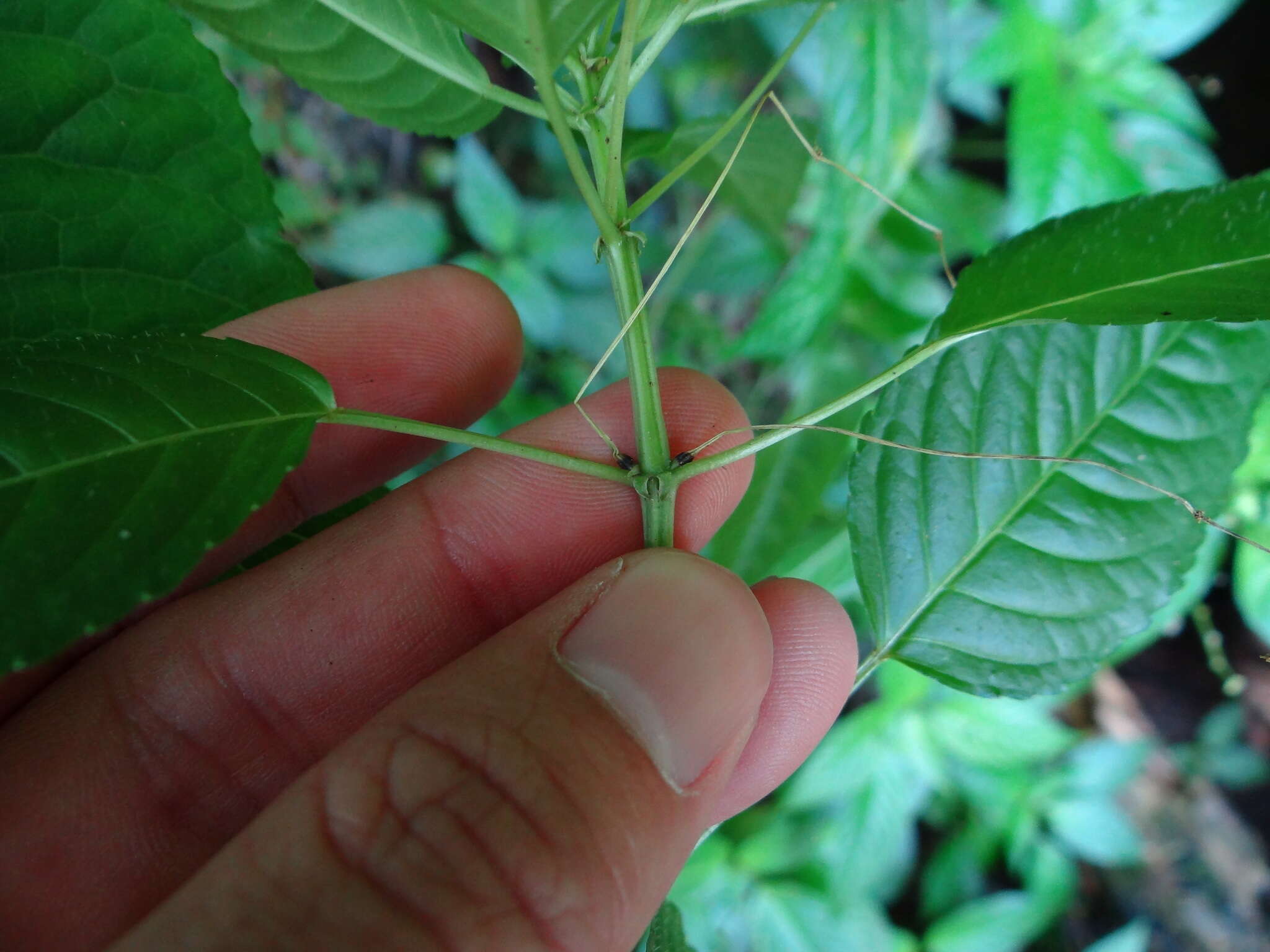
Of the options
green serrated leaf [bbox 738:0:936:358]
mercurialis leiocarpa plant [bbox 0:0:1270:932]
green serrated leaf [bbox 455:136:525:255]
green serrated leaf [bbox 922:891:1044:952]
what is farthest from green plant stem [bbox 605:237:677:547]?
green serrated leaf [bbox 922:891:1044:952]

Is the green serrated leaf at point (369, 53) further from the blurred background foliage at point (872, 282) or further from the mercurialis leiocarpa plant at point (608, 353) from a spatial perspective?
the blurred background foliage at point (872, 282)

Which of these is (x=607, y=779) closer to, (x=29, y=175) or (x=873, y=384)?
(x=873, y=384)

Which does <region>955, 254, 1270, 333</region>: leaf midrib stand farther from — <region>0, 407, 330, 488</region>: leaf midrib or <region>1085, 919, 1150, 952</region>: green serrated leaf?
<region>1085, 919, 1150, 952</region>: green serrated leaf

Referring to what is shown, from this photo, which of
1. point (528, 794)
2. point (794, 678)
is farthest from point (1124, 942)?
point (528, 794)

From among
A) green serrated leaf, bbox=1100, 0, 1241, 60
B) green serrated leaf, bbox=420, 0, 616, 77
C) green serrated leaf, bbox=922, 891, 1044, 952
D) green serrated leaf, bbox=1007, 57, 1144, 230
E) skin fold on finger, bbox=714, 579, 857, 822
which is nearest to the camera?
green serrated leaf, bbox=420, 0, 616, 77

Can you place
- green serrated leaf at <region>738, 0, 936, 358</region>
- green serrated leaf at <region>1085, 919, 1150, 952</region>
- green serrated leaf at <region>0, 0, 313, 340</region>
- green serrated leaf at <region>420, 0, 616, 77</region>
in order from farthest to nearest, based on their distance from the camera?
green serrated leaf at <region>1085, 919, 1150, 952</region> → green serrated leaf at <region>738, 0, 936, 358</region> → green serrated leaf at <region>0, 0, 313, 340</region> → green serrated leaf at <region>420, 0, 616, 77</region>

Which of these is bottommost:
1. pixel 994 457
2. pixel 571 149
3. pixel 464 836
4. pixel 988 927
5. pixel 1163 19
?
pixel 988 927

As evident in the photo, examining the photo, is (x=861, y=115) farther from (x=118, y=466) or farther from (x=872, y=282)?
(x=118, y=466)
